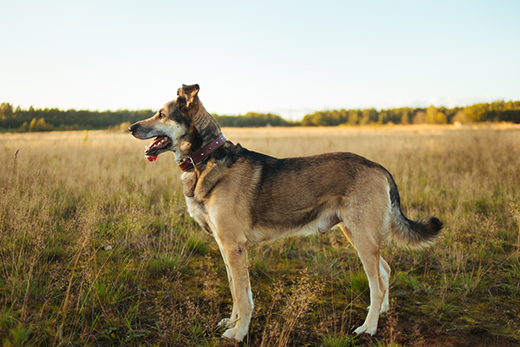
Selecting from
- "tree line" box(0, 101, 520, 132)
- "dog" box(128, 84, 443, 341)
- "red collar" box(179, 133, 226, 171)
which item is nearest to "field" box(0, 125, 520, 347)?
"dog" box(128, 84, 443, 341)

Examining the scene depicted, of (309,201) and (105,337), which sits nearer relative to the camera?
(105,337)

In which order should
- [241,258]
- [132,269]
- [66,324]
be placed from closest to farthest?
1. [66,324]
2. [241,258]
3. [132,269]

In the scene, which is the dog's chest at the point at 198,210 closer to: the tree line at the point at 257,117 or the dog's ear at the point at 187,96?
the dog's ear at the point at 187,96

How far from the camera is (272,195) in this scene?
3.02 metres

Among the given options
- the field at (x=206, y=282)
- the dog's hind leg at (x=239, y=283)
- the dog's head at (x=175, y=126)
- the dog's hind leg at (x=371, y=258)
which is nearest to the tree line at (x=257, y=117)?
the field at (x=206, y=282)

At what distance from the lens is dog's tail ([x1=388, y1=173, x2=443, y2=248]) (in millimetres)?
2998

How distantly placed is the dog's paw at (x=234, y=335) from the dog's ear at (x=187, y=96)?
229 cm

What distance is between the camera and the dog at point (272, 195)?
291 centimetres

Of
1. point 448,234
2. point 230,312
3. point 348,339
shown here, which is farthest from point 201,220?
point 448,234

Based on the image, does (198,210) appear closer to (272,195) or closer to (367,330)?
(272,195)

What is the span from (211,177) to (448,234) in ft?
13.4

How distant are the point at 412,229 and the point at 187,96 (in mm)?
2775

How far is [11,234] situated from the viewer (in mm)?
3730

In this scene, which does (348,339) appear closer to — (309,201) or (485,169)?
(309,201)
